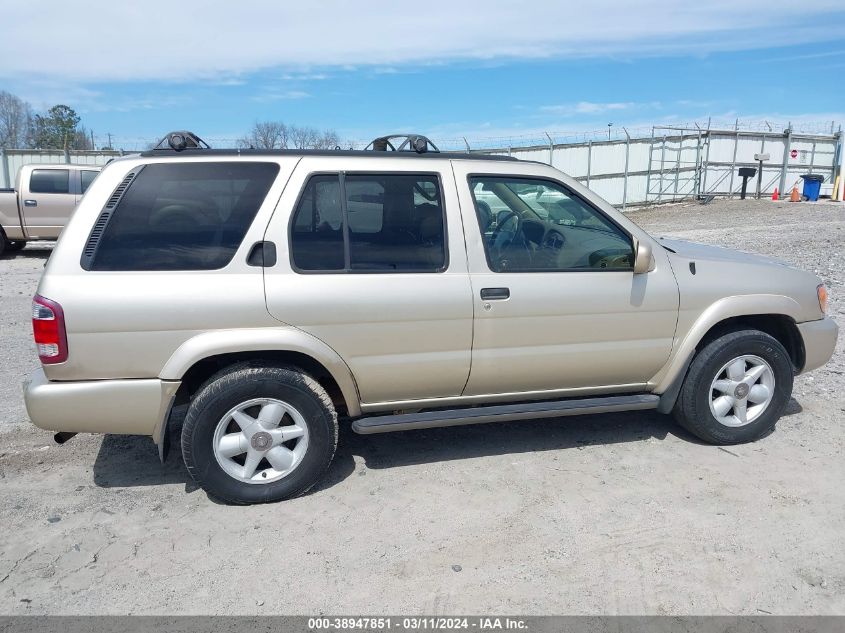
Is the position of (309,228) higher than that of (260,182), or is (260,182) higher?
(260,182)

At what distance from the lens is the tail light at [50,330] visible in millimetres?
3396

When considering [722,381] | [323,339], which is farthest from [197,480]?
[722,381]

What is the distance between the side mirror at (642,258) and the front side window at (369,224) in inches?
47.0

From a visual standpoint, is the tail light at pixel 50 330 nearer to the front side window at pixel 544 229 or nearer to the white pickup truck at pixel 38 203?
the front side window at pixel 544 229

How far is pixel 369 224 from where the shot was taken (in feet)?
12.8

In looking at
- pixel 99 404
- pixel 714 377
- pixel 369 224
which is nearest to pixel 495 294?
pixel 369 224

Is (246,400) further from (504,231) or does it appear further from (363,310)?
(504,231)

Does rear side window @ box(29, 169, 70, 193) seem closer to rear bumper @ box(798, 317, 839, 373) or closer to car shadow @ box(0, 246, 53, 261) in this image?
car shadow @ box(0, 246, 53, 261)

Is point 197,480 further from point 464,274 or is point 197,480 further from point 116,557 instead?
point 464,274

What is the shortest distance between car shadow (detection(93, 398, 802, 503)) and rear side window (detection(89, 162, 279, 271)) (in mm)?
1396

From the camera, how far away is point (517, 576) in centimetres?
315

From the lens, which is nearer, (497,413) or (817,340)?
(497,413)

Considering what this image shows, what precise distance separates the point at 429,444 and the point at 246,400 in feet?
4.73

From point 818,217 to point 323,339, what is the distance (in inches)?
765
